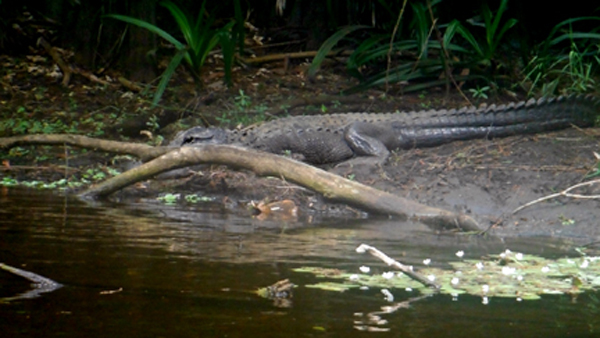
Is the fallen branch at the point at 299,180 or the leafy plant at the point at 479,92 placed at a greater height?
the leafy plant at the point at 479,92

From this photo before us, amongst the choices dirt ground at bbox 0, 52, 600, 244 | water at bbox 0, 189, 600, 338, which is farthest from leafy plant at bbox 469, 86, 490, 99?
water at bbox 0, 189, 600, 338

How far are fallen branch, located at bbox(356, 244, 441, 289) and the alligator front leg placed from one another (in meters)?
4.36

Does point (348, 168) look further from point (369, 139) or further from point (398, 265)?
point (398, 265)

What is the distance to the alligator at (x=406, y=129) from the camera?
845cm

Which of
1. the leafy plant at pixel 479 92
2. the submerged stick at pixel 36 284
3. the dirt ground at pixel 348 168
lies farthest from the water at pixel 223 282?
the leafy plant at pixel 479 92

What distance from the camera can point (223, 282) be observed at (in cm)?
376

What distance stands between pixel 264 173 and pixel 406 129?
254cm

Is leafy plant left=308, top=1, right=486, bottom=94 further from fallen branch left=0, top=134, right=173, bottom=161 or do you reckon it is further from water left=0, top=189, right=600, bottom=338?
water left=0, top=189, right=600, bottom=338

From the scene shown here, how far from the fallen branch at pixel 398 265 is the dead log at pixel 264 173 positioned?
6.55ft

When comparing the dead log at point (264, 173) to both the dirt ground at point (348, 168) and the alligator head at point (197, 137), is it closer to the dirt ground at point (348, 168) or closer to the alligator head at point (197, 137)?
the dirt ground at point (348, 168)

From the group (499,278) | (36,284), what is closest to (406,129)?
(499,278)

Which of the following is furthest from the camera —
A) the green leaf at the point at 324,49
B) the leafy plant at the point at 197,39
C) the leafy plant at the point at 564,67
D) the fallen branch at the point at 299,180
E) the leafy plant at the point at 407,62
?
the green leaf at the point at 324,49

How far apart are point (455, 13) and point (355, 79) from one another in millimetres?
1647

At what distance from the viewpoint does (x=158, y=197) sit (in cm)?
731
